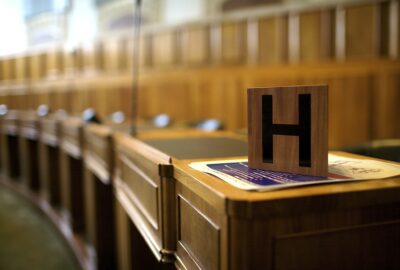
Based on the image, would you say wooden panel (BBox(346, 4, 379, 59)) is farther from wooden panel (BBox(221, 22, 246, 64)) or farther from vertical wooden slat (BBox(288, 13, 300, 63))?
wooden panel (BBox(221, 22, 246, 64))

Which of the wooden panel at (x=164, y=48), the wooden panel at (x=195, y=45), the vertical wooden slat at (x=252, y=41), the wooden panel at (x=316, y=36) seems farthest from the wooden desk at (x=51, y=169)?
the wooden panel at (x=316, y=36)

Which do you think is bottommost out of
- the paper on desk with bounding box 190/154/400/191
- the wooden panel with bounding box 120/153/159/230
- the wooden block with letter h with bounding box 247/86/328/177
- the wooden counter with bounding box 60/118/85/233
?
the wooden counter with bounding box 60/118/85/233

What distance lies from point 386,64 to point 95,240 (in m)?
2.47

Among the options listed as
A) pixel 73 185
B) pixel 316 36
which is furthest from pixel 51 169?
pixel 316 36

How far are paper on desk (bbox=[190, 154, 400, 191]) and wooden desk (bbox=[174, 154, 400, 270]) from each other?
3 cm

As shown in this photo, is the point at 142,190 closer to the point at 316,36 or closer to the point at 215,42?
the point at 316,36

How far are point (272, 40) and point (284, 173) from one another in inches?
121

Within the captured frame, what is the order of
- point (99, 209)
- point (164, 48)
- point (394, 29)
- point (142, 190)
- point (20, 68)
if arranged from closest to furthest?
point (142, 190) < point (99, 209) < point (394, 29) < point (164, 48) < point (20, 68)

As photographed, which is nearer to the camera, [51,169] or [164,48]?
[51,169]

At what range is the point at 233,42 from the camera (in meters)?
4.01

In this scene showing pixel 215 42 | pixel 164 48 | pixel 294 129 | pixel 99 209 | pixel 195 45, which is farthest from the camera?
pixel 164 48

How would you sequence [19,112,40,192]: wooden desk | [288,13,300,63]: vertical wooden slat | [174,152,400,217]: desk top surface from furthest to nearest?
[19,112,40,192]: wooden desk → [288,13,300,63]: vertical wooden slat → [174,152,400,217]: desk top surface

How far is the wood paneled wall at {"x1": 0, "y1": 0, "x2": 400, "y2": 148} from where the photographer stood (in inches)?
126

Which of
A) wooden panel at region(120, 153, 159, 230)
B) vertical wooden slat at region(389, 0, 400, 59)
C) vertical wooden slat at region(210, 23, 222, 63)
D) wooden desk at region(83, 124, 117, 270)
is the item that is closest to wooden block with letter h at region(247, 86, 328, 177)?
wooden panel at region(120, 153, 159, 230)
